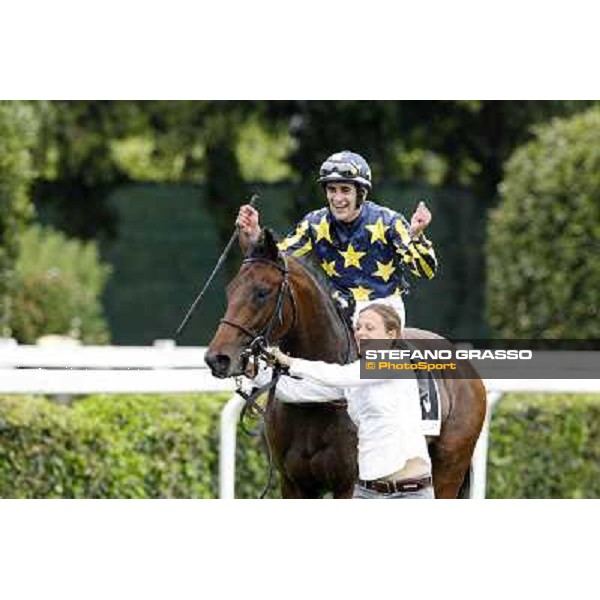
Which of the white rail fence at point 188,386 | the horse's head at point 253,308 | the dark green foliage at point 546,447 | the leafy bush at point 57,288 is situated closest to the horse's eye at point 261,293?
the horse's head at point 253,308

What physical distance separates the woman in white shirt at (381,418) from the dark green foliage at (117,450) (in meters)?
2.03

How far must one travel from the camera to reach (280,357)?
18.2ft

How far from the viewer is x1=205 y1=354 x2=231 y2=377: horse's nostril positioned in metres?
5.35

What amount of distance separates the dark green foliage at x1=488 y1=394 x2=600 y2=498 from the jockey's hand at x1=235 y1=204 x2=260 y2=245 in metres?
2.96

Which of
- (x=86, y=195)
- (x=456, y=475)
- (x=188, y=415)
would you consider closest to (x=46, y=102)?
(x=86, y=195)

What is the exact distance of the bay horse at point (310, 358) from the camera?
5.52 meters

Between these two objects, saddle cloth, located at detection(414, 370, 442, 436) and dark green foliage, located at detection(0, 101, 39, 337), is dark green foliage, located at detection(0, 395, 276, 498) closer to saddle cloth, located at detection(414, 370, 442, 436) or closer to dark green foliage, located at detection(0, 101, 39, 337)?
saddle cloth, located at detection(414, 370, 442, 436)

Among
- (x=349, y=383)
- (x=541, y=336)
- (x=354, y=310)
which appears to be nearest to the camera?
(x=349, y=383)

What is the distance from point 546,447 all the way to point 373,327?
2956 mm

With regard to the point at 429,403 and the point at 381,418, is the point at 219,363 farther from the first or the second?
the point at 429,403

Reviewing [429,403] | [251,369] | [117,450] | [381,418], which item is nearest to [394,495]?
[381,418]

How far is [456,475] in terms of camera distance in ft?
20.9

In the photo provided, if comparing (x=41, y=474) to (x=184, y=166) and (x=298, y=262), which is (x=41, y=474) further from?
(x=184, y=166)

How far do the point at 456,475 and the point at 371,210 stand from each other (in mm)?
1106
